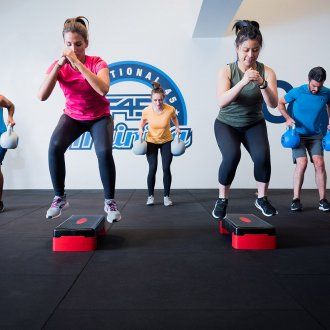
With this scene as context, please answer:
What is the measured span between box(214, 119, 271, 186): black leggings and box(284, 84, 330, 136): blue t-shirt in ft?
4.60

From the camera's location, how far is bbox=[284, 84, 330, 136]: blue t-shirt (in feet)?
12.1

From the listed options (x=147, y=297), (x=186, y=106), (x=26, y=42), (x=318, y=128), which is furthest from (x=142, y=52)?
(x=147, y=297)

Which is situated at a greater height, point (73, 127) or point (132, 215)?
point (73, 127)

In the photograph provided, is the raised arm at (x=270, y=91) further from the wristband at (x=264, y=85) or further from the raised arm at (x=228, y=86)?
the raised arm at (x=228, y=86)

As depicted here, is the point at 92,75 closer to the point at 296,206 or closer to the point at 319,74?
the point at 319,74

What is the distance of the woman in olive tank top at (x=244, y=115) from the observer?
7.77 feet

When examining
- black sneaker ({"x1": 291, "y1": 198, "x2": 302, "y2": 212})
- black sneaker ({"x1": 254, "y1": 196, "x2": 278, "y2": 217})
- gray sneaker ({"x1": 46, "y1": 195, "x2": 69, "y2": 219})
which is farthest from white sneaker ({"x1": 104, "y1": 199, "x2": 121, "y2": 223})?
black sneaker ({"x1": 291, "y1": 198, "x2": 302, "y2": 212})

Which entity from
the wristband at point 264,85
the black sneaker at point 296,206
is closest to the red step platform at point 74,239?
the wristband at point 264,85

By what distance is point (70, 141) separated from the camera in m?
2.44

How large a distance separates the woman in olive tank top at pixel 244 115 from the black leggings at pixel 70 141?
2.75 ft

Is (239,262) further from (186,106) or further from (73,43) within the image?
(186,106)

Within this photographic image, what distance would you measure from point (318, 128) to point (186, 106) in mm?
2652

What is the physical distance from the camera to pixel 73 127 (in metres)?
2.47

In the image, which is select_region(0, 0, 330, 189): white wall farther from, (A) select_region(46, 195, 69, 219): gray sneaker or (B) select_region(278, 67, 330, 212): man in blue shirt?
(A) select_region(46, 195, 69, 219): gray sneaker
